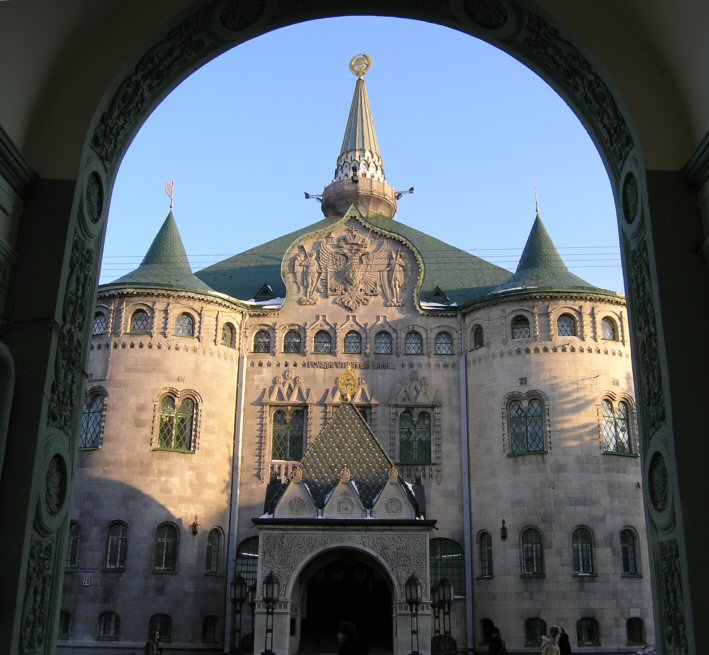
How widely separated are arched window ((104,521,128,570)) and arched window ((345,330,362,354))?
11.1m

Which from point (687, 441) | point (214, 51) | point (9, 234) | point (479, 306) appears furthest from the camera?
point (479, 306)

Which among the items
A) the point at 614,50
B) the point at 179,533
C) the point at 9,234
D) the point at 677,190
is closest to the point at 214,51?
the point at 9,234

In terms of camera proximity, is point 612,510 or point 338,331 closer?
point 612,510

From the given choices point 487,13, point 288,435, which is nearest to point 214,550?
point 288,435

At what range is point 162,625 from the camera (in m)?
31.6

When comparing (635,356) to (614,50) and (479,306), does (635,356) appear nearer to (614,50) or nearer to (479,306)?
(614,50)

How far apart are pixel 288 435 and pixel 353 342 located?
4.64 meters

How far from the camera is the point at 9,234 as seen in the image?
10.1 metres

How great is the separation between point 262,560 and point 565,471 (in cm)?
1171

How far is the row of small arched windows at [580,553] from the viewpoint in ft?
105

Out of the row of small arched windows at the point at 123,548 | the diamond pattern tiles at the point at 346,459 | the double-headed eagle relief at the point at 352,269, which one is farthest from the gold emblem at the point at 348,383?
the row of small arched windows at the point at 123,548

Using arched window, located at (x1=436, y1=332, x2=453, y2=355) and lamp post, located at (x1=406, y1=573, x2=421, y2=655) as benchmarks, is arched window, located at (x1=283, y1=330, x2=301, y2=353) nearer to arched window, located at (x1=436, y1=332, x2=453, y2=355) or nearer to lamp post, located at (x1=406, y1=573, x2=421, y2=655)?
arched window, located at (x1=436, y1=332, x2=453, y2=355)

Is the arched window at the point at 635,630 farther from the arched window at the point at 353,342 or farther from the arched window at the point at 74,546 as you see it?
the arched window at the point at 74,546

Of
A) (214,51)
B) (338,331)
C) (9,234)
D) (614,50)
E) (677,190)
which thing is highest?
(338,331)
